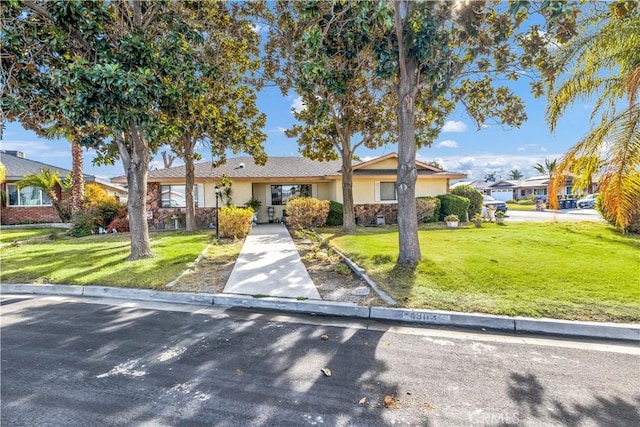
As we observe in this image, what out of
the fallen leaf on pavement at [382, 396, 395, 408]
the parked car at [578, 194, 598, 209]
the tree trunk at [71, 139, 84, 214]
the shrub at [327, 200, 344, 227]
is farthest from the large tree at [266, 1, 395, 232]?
the parked car at [578, 194, 598, 209]

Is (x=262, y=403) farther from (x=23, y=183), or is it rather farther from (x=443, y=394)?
(x=23, y=183)

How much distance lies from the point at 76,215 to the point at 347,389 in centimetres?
1689

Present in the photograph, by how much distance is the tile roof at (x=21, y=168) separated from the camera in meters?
20.0

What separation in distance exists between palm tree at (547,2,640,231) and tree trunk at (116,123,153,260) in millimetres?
10442

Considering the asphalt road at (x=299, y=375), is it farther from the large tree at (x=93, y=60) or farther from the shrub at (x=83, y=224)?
the shrub at (x=83, y=224)

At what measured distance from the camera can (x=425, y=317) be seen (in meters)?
5.11

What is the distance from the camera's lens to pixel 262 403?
2.97m

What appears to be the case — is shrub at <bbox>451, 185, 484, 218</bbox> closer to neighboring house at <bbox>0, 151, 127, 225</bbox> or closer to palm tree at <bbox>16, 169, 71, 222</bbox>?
palm tree at <bbox>16, 169, 71, 222</bbox>

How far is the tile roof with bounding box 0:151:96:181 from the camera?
65.6 ft

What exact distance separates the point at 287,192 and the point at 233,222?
25.7 feet

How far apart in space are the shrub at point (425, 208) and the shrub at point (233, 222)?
897 centimetres

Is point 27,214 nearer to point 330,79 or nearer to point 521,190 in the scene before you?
point 330,79

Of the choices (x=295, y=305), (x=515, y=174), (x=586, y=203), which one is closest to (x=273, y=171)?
(x=295, y=305)

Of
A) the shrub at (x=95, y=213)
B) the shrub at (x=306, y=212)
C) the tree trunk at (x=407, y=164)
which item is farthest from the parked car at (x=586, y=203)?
the shrub at (x=95, y=213)
